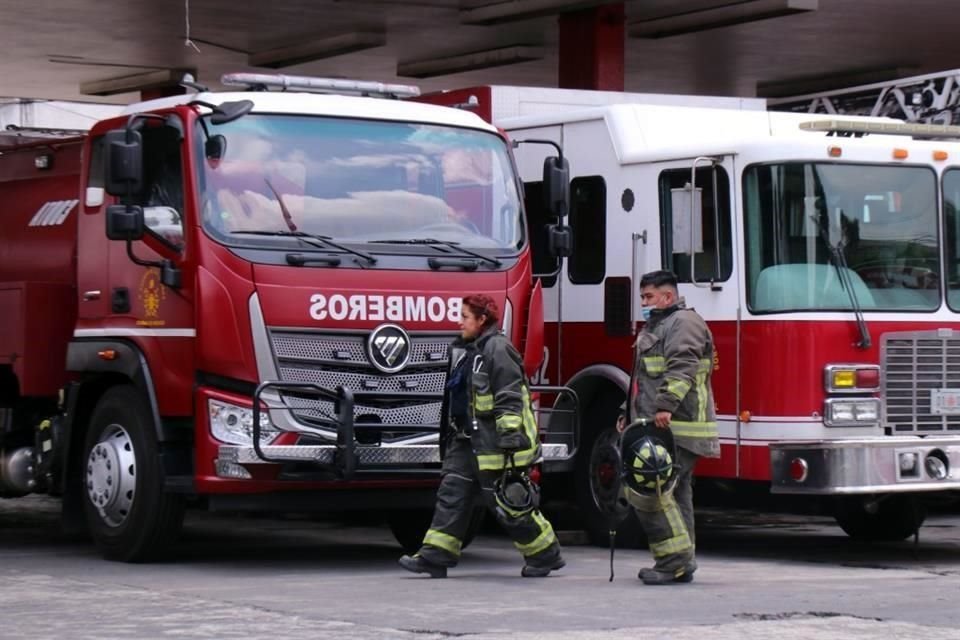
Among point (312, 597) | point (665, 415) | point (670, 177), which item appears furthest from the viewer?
point (670, 177)

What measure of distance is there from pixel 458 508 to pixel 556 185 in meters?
2.63

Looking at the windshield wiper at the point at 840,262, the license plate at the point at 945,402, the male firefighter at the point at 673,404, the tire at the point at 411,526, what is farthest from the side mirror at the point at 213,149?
the license plate at the point at 945,402

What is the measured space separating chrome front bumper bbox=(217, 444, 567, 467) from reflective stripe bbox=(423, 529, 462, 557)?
565 millimetres

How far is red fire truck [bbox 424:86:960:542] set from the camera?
12.2 metres

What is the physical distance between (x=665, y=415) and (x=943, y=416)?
8.12 ft

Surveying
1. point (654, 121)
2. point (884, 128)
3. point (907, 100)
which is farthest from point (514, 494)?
point (907, 100)

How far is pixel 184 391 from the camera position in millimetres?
11625

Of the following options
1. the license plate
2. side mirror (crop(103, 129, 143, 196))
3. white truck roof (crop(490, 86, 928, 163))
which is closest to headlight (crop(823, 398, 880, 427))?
the license plate

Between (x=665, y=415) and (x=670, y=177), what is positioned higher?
(x=670, y=177)

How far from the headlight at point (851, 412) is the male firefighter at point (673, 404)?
3.56ft

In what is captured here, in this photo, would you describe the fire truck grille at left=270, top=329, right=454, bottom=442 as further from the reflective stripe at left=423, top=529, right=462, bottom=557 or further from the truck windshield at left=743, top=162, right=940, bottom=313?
the truck windshield at left=743, top=162, right=940, bottom=313

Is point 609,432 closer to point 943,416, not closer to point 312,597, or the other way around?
point 943,416

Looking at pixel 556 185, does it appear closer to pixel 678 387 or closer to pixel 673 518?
pixel 678 387

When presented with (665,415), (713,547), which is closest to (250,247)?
(665,415)
